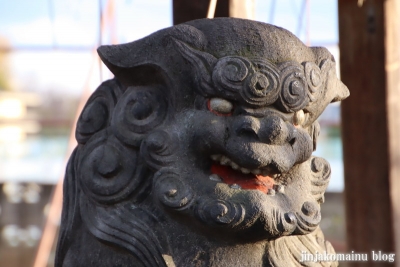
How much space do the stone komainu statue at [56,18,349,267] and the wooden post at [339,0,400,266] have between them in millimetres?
1066

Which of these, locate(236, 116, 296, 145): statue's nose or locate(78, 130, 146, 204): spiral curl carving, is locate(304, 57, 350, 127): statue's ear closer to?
locate(236, 116, 296, 145): statue's nose

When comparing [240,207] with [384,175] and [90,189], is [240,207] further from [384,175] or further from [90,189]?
[384,175]

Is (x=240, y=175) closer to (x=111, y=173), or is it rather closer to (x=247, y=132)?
(x=247, y=132)

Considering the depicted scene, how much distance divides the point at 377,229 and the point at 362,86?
1.84 feet

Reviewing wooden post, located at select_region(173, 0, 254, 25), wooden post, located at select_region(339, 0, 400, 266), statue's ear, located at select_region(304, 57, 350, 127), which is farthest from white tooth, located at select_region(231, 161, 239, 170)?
wooden post, located at select_region(339, 0, 400, 266)

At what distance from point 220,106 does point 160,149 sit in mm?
157

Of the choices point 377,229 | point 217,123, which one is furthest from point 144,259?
point 377,229

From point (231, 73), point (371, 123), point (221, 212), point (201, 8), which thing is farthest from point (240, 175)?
point (371, 123)

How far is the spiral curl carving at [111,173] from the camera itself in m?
1.39

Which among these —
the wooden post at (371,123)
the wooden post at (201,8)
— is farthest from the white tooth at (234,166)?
the wooden post at (371,123)

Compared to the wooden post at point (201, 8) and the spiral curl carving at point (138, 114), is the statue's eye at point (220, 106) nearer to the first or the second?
the spiral curl carving at point (138, 114)

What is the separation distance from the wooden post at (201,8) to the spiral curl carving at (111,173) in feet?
2.25

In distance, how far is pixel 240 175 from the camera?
1.37m

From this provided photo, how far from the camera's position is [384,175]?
97.1 inches
